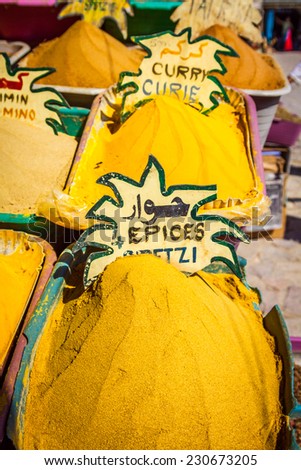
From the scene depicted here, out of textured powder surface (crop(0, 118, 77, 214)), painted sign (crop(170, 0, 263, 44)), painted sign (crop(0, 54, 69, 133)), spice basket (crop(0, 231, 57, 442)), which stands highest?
painted sign (crop(170, 0, 263, 44))

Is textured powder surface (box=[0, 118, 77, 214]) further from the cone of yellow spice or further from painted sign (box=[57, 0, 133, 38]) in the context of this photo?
painted sign (box=[57, 0, 133, 38])

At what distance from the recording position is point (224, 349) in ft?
3.30

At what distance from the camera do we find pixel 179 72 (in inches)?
71.5

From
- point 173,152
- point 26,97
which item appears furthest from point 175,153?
point 26,97

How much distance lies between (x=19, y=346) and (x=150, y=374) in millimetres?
288

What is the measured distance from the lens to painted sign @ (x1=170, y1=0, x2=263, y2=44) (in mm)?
2654

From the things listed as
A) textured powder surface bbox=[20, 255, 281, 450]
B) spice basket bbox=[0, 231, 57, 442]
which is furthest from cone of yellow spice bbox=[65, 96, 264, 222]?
textured powder surface bbox=[20, 255, 281, 450]

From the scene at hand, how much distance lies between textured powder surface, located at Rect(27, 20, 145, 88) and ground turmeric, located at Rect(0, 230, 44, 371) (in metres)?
1.08

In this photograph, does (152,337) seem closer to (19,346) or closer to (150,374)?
(150,374)

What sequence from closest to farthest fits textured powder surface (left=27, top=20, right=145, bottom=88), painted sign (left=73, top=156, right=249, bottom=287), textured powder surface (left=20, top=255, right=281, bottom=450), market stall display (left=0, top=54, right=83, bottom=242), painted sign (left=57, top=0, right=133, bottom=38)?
textured powder surface (left=20, top=255, right=281, bottom=450) < painted sign (left=73, top=156, right=249, bottom=287) < market stall display (left=0, top=54, right=83, bottom=242) < textured powder surface (left=27, top=20, right=145, bottom=88) < painted sign (left=57, top=0, right=133, bottom=38)

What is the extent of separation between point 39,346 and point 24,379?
88 millimetres

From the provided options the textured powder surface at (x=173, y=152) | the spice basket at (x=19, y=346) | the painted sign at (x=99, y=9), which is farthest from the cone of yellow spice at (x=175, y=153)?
the painted sign at (x=99, y=9)

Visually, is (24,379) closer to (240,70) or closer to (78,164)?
(78,164)

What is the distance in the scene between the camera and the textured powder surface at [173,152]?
1.51 m
